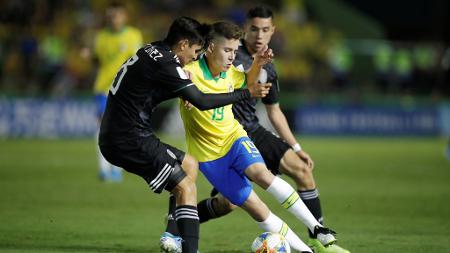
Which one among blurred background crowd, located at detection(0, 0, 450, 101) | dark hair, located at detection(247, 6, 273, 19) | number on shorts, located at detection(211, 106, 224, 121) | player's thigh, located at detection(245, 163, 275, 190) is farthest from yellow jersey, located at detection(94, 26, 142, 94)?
blurred background crowd, located at detection(0, 0, 450, 101)

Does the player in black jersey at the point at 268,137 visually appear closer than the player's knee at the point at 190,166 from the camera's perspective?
No

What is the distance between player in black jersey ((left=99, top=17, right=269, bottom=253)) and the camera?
22.4ft

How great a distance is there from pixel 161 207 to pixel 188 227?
4587 mm

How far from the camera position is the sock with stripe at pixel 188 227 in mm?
6794

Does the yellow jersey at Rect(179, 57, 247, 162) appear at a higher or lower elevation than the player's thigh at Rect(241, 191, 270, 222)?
higher

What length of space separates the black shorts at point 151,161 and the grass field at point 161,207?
3.59 feet

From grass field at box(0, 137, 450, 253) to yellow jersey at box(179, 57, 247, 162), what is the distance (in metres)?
1.05

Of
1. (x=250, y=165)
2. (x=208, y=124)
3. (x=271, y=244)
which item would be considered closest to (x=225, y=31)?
(x=208, y=124)

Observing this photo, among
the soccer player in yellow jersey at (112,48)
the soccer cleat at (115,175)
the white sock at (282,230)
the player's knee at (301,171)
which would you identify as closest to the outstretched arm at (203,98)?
the white sock at (282,230)

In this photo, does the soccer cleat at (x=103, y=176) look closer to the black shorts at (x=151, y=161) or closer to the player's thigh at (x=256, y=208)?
the black shorts at (x=151, y=161)

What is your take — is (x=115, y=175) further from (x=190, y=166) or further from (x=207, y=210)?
(x=190, y=166)

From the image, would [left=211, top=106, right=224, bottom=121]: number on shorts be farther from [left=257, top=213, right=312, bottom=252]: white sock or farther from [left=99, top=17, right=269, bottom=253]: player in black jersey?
[left=257, top=213, right=312, bottom=252]: white sock

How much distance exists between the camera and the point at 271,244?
6.90m

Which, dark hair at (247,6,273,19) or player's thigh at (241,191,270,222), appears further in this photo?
dark hair at (247,6,273,19)
